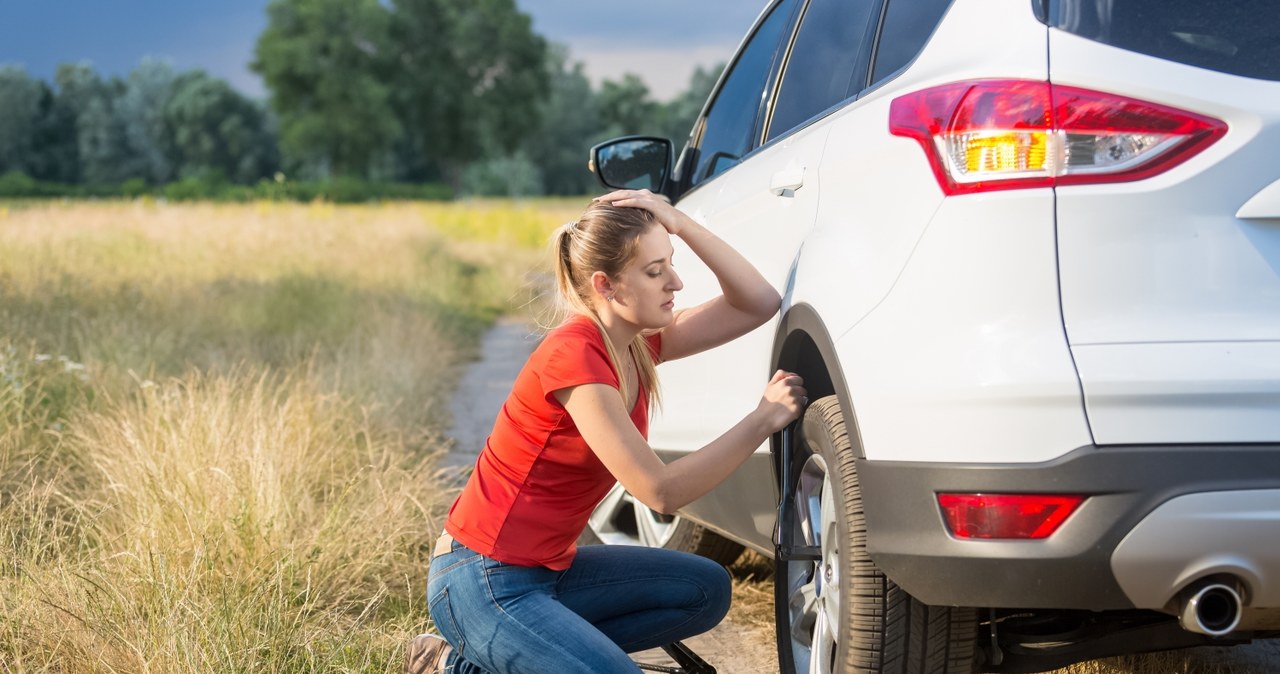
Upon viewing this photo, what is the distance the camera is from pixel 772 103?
3.80 metres

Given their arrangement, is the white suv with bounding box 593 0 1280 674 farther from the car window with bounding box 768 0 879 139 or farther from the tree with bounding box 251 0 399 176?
the tree with bounding box 251 0 399 176

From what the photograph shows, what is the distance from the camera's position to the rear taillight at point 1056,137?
215cm

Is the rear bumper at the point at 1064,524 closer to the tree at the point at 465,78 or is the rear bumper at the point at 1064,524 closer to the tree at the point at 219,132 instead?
the tree at the point at 465,78

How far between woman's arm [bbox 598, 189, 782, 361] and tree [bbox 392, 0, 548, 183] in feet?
254

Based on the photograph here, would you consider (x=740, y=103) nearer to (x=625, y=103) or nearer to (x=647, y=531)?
(x=647, y=531)

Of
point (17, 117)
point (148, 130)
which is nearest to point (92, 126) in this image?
point (148, 130)

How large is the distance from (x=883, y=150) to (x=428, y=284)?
13089mm

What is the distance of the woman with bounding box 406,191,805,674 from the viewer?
2.74 metres

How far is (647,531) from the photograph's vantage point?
15.6ft

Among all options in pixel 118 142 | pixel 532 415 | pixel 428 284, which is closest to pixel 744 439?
pixel 532 415

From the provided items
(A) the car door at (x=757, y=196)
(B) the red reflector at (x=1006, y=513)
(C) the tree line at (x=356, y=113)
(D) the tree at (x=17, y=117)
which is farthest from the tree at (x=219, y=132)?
(B) the red reflector at (x=1006, y=513)

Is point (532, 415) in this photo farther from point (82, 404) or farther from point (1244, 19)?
point (82, 404)

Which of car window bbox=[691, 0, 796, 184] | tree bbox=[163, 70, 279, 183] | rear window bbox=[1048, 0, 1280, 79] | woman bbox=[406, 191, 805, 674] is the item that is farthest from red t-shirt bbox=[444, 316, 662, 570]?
tree bbox=[163, 70, 279, 183]

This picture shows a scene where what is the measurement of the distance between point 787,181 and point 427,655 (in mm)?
1310
